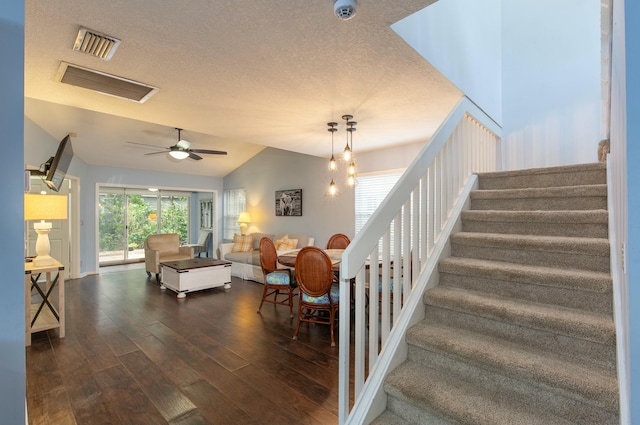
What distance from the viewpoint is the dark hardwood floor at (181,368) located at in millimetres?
1984

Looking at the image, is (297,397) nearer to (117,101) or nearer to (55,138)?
(117,101)

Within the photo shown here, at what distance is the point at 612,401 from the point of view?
119cm

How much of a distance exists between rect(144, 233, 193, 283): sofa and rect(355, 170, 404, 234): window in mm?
3941

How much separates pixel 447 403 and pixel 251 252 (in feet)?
18.7

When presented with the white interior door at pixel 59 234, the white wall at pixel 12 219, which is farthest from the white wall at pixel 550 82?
the white interior door at pixel 59 234

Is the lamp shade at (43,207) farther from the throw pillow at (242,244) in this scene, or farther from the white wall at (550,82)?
the white wall at (550,82)

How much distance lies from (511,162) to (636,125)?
347cm

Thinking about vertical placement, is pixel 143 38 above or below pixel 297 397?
above

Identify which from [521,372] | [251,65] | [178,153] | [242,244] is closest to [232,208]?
[242,244]

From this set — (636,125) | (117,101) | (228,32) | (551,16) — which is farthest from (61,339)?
(551,16)

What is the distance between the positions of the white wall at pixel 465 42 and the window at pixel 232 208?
634 centimetres

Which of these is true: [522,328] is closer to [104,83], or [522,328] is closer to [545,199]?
[545,199]

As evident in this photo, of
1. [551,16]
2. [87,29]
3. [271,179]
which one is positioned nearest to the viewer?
[87,29]

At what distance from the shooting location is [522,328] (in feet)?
5.26
